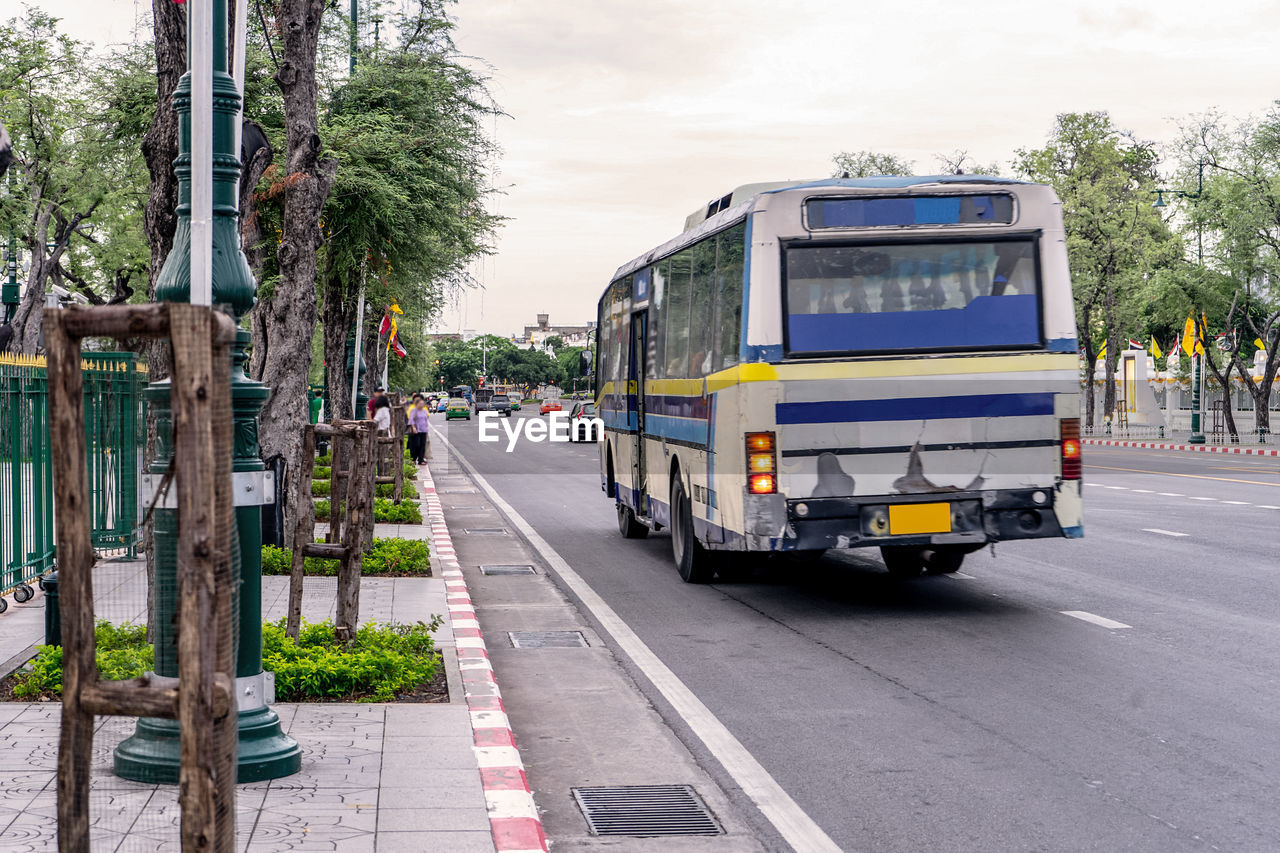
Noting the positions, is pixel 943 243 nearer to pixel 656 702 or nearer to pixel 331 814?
pixel 656 702

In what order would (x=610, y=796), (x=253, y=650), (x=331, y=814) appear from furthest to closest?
1. (x=610, y=796)
2. (x=253, y=650)
3. (x=331, y=814)

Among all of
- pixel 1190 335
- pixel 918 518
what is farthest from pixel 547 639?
pixel 1190 335

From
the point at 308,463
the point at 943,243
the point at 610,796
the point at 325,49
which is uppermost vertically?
the point at 325,49

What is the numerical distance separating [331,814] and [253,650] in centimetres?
84

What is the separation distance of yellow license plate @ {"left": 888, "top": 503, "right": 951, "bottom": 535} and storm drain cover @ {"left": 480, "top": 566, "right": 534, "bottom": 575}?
5.12 m

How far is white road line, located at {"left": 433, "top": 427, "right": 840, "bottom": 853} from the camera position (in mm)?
5680

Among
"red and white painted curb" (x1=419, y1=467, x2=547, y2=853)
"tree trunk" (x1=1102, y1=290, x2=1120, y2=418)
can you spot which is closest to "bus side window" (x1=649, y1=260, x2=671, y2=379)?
"red and white painted curb" (x1=419, y1=467, x2=547, y2=853)

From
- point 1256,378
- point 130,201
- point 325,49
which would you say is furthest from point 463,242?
point 1256,378

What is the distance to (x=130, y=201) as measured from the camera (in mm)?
40906

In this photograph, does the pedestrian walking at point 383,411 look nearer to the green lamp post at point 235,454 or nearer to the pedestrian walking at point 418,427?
the pedestrian walking at point 418,427

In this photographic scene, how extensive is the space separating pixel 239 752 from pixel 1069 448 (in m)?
7.08

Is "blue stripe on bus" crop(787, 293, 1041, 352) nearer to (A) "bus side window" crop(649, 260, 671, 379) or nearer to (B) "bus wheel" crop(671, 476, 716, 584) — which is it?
(B) "bus wheel" crop(671, 476, 716, 584)
